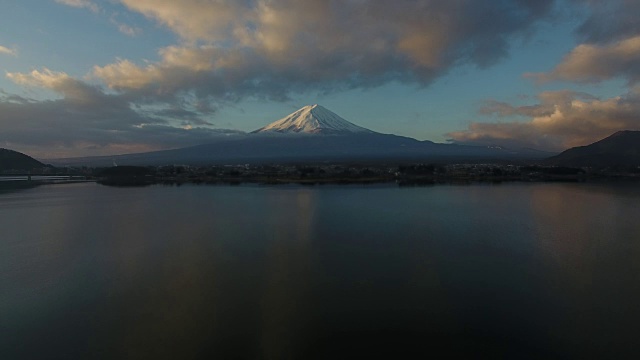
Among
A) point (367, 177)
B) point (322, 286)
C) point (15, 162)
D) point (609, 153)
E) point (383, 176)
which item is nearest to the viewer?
point (322, 286)

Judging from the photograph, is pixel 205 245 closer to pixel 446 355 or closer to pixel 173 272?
pixel 173 272

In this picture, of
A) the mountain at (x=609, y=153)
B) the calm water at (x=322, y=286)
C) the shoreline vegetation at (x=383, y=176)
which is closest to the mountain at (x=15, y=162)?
the shoreline vegetation at (x=383, y=176)

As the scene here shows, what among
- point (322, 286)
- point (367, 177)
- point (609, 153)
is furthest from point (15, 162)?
point (609, 153)

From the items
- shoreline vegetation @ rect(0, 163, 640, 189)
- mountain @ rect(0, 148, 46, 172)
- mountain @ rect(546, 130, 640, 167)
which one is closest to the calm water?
shoreline vegetation @ rect(0, 163, 640, 189)

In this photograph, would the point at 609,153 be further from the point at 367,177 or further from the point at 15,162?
A: the point at 15,162

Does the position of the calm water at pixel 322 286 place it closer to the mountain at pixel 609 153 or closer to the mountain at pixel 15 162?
the mountain at pixel 609 153

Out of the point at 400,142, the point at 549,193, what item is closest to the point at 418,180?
the point at 549,193
